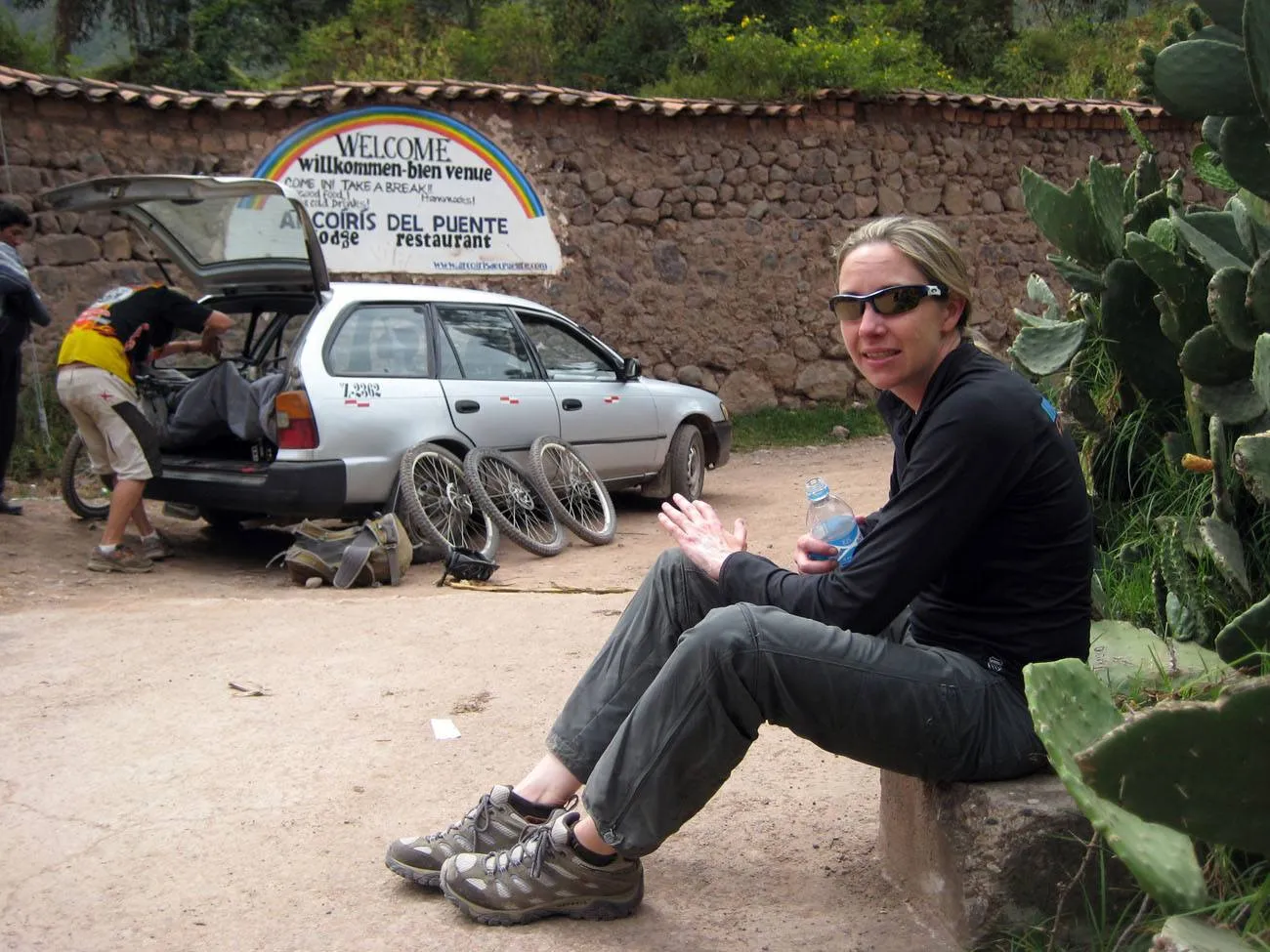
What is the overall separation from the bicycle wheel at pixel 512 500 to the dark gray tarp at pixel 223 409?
1.16 meters

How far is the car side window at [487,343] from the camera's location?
783cm

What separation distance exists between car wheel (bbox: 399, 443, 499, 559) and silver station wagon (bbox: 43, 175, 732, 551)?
0.02 m

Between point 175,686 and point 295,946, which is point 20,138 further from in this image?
point 295,946

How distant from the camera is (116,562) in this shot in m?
7.02

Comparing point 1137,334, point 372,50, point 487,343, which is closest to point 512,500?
point 487,343

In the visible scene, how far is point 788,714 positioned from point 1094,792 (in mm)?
621

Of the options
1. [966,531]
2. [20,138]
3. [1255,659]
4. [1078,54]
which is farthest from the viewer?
[1078,54]

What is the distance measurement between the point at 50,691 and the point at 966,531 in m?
3.43

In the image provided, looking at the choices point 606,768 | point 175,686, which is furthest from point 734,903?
point 175,686

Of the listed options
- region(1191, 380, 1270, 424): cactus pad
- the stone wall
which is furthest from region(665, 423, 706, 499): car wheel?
region(1191, 380, 1270, 424): cactus pad

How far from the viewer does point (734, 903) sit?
2777 millimetres

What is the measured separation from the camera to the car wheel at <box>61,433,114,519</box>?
7812 millimetres

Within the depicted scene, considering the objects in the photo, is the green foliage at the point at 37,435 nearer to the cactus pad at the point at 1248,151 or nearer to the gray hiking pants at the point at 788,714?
the gray hiking pants at the point at 788,714

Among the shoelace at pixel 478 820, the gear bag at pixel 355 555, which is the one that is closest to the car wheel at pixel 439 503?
the gear bag at pixel 355 555
